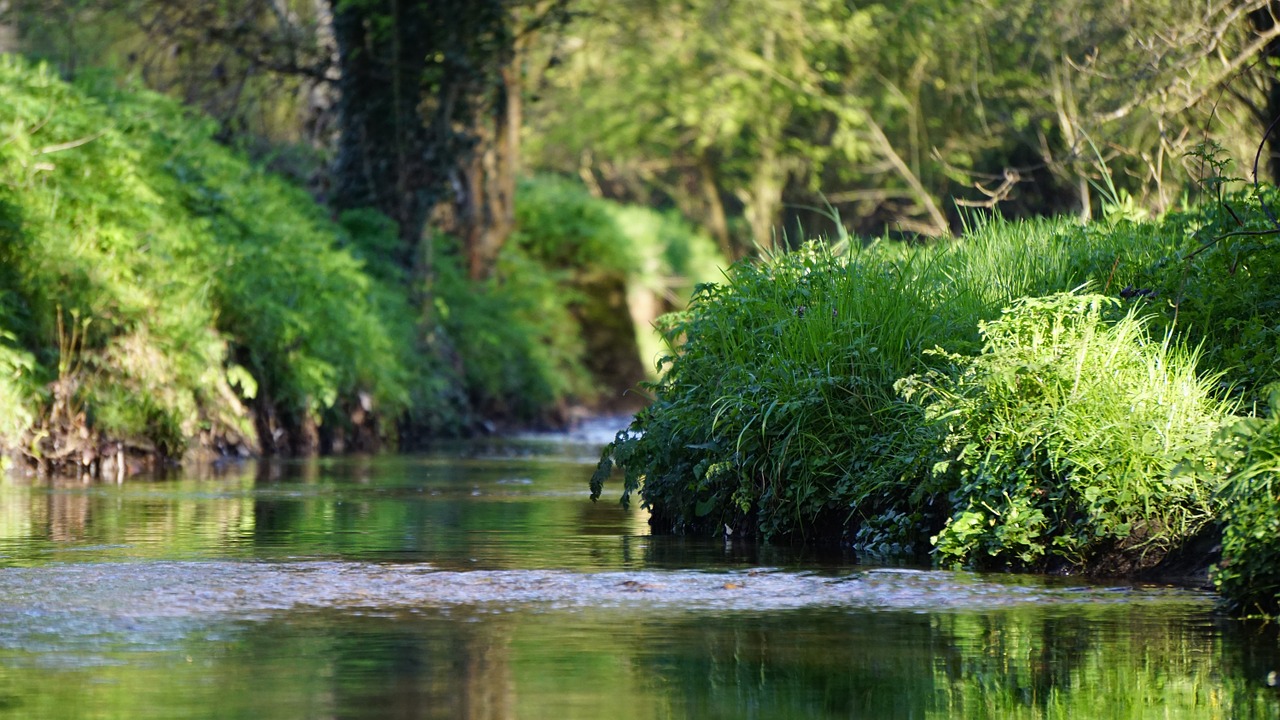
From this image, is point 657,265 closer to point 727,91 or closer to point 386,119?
point 727,91

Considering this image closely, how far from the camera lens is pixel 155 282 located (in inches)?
587

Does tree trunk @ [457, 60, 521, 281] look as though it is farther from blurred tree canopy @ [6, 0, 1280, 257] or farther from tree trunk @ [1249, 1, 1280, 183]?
tree trunk @ [1249, 1, 1280, 183]

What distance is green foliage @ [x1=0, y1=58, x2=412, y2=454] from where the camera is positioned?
1405cm

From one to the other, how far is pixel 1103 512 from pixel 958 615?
1.48 metres

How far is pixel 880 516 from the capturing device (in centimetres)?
901

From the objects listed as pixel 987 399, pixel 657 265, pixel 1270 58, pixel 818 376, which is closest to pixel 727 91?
pixel 657 265

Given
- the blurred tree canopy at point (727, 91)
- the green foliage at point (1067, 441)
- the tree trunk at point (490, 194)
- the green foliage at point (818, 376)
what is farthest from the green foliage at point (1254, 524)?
the tree trunk at point (490, 194)

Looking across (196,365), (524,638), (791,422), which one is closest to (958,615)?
(524,638)

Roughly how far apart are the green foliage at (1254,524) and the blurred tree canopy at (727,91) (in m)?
4.33

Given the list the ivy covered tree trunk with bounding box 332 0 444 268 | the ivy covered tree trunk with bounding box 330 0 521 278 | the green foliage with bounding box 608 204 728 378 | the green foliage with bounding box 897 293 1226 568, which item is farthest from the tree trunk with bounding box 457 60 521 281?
the green foliage with bounding box 897 293 1226 568

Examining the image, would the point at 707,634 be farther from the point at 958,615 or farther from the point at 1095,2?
the point at 1095,2

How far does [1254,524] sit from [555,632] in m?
2.53

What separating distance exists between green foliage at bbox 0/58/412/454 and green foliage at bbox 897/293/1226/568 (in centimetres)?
761

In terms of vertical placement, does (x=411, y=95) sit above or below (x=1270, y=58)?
above
